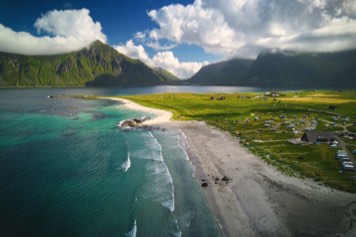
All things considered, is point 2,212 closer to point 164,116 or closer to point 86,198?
point 86,198

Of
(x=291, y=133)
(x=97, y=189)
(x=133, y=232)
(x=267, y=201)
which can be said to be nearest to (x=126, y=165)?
(x=97, y=189)

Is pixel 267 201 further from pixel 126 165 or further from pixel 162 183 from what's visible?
pixel 126 165

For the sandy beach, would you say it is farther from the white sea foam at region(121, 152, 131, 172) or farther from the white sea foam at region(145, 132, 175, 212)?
the white sea foam at region(121, 152, 131, 172)

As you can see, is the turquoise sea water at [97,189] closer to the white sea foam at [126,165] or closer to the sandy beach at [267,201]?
the white sea foam at [126,165]

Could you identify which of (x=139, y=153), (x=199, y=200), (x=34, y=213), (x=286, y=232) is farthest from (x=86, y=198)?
(x=286, y=232)

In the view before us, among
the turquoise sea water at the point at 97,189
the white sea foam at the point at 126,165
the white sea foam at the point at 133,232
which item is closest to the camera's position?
the white sea foam at the point at 133,232

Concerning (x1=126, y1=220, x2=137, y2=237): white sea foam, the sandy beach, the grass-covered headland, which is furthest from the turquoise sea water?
the grass-covered headland

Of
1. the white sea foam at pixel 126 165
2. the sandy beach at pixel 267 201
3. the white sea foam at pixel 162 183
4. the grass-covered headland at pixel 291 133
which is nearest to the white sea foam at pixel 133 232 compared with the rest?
the white sea foam at pixel 162 183

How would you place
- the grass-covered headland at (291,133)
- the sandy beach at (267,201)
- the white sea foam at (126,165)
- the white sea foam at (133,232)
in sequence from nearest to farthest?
the white sea foam at (133,232)
the sandy beach at (267,201)
the grass-covered headland at (291,133)
the white sea foam at (126,165)
